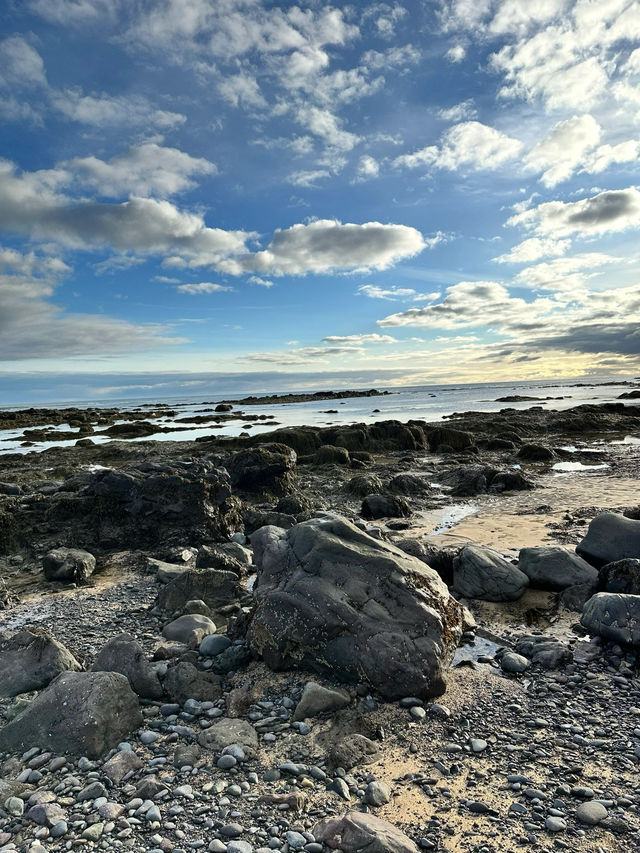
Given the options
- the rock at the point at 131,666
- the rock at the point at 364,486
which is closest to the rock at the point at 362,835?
the rock at the point at 131,666

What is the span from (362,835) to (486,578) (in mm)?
6011

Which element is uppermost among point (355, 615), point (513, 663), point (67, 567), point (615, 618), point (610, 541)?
point (355, 615)

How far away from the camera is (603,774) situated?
464cm

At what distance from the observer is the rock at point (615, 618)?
6750 millimetres

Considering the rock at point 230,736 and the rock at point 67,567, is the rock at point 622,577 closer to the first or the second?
the rock at point 230,736

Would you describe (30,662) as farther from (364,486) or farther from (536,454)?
(536,454)

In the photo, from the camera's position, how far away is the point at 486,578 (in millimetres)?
9164

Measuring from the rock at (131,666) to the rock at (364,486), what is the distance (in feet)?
42.2

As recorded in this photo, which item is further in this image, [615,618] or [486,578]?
[486,578]

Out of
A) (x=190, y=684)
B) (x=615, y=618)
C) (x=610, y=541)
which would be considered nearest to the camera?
(x=190, y=684)

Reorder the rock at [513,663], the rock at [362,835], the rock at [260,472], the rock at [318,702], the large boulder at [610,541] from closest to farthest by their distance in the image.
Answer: the rock at [362,835] → the rock at [318,702] → the rock at [513,663] → the large boulder at [610,541] → the rock at [260,472]

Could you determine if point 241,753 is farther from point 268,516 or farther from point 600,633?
point 268,516

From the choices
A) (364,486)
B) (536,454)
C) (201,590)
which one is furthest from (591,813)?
(536,454)

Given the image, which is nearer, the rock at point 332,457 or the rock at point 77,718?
the rock at point 77,718
